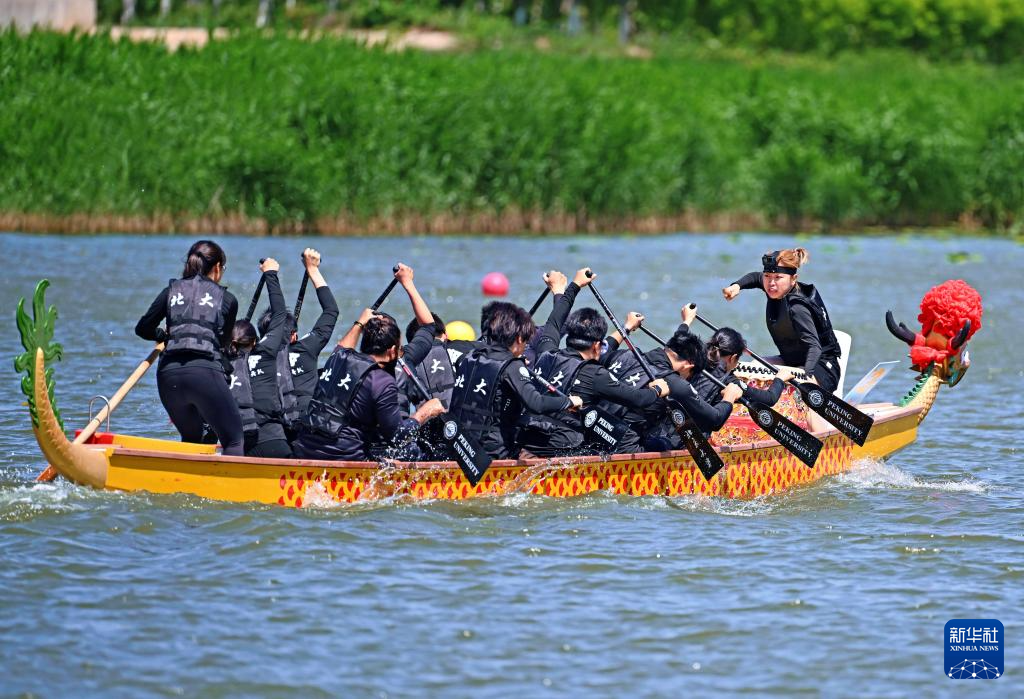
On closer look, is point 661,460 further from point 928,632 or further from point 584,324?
point 928,632

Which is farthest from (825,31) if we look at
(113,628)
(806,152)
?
(113,628)

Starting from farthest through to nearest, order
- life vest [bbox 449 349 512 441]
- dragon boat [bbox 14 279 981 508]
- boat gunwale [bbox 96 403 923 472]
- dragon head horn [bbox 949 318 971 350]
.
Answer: dragon head horn [bbox 949 318 971 350] < life vest [bbox 449 349 512 441] < boat gunwale [bbox 96 403 923 472] < dragon boat [bbox 14 279 981 508]

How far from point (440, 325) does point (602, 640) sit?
13.3 feet

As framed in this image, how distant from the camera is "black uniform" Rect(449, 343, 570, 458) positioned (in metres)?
10.6

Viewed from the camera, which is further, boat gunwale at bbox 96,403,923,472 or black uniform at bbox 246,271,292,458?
black uniform at bbox 246,271,292,458

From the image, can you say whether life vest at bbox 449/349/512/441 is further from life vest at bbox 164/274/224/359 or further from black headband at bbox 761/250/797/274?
black headband at bbox 761/250/797/274

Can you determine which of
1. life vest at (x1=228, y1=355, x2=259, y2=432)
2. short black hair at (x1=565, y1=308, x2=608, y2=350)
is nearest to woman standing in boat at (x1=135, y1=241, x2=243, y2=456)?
life vest at (x1=228, y1=355, x2=259, y2=432)

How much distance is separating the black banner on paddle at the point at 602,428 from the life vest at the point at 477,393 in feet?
2.37

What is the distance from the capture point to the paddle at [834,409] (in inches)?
487

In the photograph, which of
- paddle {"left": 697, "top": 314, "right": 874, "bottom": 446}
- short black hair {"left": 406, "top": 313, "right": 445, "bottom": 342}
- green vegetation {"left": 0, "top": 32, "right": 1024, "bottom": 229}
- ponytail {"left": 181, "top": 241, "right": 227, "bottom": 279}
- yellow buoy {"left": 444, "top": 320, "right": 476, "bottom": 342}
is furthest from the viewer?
green vegetation {"left": 0, "top": 32, "right": 1024, "bottom": 229}

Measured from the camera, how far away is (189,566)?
9.20 m

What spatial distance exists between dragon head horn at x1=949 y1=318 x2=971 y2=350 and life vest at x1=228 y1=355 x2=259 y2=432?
6.60 meters

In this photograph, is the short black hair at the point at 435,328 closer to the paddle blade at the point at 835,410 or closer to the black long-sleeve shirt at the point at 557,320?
the black long-sleeve shirt at the point at 557,320

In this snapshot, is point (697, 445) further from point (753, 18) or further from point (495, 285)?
point (753, 18)
